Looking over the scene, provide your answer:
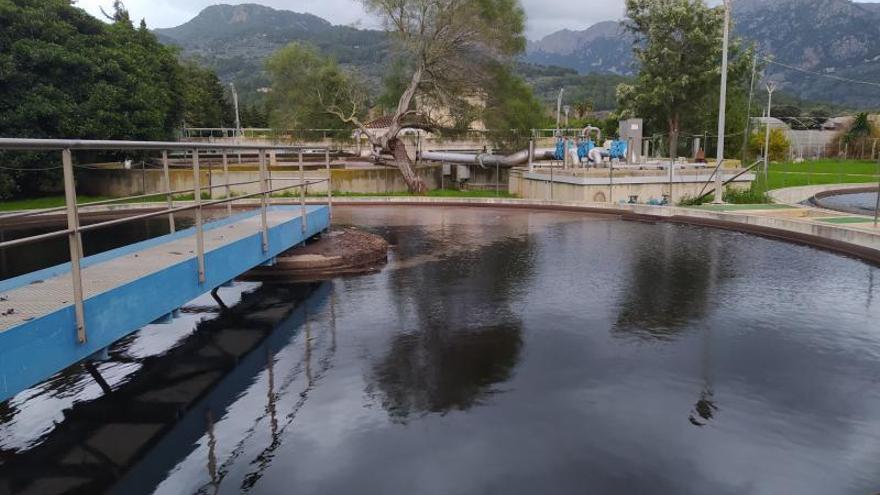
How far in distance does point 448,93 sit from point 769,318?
67.2ft

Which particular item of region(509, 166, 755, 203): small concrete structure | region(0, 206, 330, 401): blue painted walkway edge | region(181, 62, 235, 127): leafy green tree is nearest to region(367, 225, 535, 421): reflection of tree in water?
region(0, 206, 330, 401): blue painted walkway edge

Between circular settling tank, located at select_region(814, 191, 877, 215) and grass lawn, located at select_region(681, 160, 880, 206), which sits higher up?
grass lawn, located at select_region(681, 160, 880, 206)

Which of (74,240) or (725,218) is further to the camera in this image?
(725,218)

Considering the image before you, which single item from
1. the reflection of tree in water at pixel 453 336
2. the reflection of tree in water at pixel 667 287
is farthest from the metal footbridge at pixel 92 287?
the reflection of tree in water at pixel 667 287

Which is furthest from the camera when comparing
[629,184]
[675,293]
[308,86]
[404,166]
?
[308,86]

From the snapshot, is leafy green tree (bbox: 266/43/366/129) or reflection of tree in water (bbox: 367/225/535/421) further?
leafy green tree (bbox: 266/43/366/129)

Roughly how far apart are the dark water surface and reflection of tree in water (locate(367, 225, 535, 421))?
1.3 inches

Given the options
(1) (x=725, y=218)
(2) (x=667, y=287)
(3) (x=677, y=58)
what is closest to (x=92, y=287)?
(2) (x=667, y=287)

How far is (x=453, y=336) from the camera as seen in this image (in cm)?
777

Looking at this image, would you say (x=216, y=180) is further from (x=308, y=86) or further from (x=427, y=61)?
(x=427, y=61)

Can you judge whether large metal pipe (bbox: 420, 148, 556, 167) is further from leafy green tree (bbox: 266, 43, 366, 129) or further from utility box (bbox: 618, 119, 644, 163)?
leafy green tree (bbox: 266, 43, 366, 129)

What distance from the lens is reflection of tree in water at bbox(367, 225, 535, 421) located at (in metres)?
6.07

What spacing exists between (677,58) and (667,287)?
1227 inches

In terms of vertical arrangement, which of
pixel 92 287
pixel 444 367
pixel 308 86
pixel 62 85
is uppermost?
pixel 308 86
